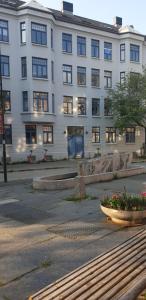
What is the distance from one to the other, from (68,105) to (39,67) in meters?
5.38

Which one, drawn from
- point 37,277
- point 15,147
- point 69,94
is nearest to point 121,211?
point 37,277

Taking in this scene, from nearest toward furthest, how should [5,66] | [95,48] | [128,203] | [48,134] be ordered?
[128,203], [5,66], [48,134], [95,48]

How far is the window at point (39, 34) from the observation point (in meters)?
28.7

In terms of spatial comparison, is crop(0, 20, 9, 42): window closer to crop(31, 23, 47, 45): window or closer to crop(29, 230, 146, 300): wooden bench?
crop(31, 23, 47, 45): window

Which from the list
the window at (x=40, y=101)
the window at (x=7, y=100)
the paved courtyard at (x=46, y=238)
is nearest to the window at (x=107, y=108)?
the window at (x=40, y=101)

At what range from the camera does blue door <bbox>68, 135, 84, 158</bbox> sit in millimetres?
32906

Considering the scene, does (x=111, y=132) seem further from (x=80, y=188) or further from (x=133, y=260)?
(x=133, y=260)

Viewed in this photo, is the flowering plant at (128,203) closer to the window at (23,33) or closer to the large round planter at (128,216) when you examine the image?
the large round planter at (128,216)

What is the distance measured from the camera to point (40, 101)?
2938 cm

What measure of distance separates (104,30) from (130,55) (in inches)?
172

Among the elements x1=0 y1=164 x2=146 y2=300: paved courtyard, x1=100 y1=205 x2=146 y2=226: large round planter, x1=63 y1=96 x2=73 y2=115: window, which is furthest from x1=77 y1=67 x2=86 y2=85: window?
x1=100 y1=205 x2=146 y2=226: large round planter

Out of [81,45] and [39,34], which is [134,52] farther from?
[39,34]

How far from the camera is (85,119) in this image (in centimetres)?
3394

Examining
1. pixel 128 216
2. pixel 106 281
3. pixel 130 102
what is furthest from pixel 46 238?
pixel 130 102
